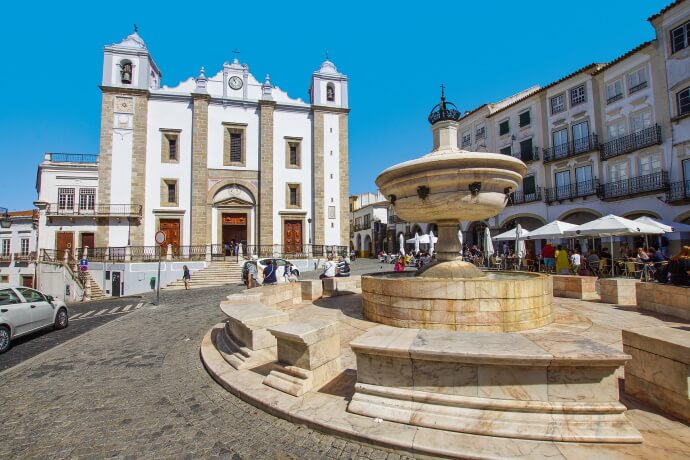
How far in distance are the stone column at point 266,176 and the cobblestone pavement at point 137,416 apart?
1922 cm

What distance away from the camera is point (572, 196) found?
2202cm

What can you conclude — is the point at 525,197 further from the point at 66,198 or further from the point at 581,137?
the point at 66,198

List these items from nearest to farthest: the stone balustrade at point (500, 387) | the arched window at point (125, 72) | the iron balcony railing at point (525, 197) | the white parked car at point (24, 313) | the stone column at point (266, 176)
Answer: the stone balustrade at point (500, 387)
the white parked car at point (24, 313)
the arched window at point (125, 72)
the iron balcony railing at point (525, 197)
the stone column at point (266, 176)

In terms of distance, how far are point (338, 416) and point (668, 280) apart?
7135mm

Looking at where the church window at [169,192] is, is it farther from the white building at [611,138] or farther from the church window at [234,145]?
the white building at [611,138]

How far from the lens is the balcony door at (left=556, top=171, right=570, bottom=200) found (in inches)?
894

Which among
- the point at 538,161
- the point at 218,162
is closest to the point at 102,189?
the point at 218,162

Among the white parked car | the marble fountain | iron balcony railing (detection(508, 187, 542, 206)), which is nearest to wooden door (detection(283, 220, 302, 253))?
iron balcony railing (detection(508, 187, 542, 206))

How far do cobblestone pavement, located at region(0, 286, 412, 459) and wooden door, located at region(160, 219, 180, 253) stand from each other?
19208mm

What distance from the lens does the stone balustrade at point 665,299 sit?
215 inches

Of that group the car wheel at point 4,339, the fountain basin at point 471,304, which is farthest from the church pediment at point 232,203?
the fountain basin at point 471,304

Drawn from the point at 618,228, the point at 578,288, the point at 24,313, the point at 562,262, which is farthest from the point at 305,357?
the point at 618,228

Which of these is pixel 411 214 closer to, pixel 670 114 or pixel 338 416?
pixel 338 416

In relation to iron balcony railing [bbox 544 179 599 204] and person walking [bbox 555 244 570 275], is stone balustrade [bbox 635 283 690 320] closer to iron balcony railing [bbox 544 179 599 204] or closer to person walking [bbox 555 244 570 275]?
person walking [bbox 555 244 570 275]
